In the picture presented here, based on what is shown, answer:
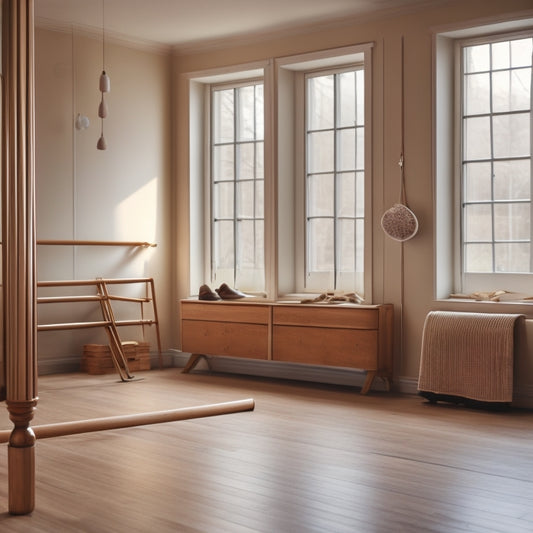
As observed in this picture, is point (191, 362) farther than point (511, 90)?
Yes

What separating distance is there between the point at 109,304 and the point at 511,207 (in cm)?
335

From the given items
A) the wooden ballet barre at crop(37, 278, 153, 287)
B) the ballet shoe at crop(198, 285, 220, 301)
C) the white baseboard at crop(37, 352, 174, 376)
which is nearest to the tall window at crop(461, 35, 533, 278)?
the ballet shoe at crop(198, 285, 220, 301)

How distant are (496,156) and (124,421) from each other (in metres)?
3.35

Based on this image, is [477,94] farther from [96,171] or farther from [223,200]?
[96,171]

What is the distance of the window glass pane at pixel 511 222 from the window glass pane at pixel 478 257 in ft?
0.43

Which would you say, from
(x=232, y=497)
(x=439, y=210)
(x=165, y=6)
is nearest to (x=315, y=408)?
(x=439, y=210)

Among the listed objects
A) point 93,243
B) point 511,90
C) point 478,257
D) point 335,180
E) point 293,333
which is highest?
point 511,90

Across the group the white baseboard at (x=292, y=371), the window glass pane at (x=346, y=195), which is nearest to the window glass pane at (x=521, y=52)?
the window glass pane at (x=346, y=195)

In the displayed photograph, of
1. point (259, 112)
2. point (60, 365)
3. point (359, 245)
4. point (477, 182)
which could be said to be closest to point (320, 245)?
point (359, 245)

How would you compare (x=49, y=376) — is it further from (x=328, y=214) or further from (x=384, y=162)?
(x=384, y=162)

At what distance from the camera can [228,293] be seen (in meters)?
7.24

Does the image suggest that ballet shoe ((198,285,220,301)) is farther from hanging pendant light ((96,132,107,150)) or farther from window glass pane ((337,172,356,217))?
hanging pendant light ((96,132,107,150))

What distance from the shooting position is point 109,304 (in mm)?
7133

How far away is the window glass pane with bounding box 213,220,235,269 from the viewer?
7.84 m
